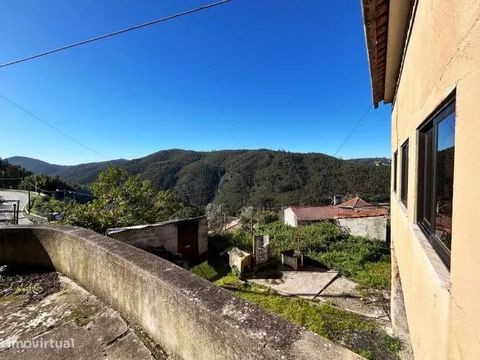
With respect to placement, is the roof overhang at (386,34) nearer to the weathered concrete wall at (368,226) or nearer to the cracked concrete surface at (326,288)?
the cracked concrete surface at (326,288)

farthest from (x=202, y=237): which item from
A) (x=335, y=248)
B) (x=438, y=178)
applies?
(x=438, y=178)

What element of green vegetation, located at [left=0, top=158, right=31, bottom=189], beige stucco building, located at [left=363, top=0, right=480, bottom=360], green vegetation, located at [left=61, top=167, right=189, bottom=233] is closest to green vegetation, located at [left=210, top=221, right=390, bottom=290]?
green vegetation, located at [left=61, top=167, right=189, bottom=233]

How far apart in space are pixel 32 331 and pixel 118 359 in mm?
880

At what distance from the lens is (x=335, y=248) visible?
54.2 feet

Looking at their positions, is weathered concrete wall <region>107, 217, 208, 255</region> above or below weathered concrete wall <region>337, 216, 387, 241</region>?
above

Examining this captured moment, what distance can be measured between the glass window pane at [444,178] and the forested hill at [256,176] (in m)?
40.2

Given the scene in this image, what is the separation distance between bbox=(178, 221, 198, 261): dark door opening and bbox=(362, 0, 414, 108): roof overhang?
901 centimetres

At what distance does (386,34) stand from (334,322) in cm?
762

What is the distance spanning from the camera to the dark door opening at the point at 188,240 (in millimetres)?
11750

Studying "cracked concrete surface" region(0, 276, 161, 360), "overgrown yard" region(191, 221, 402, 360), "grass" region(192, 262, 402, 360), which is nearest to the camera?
"cracked concrete surface" region(0, 276, 161, 360)

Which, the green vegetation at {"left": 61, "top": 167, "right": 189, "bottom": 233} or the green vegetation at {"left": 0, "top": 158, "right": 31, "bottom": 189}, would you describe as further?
the green vegetation at {"left": 0, "top": 158, "right": 31, "bottom": 189}

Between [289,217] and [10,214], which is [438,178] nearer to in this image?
[10,214]

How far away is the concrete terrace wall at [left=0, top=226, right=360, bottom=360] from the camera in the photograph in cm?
138

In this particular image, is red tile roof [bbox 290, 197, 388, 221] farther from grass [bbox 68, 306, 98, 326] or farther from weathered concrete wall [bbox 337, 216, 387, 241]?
grass [bbox 68, 306, 98, 326]
